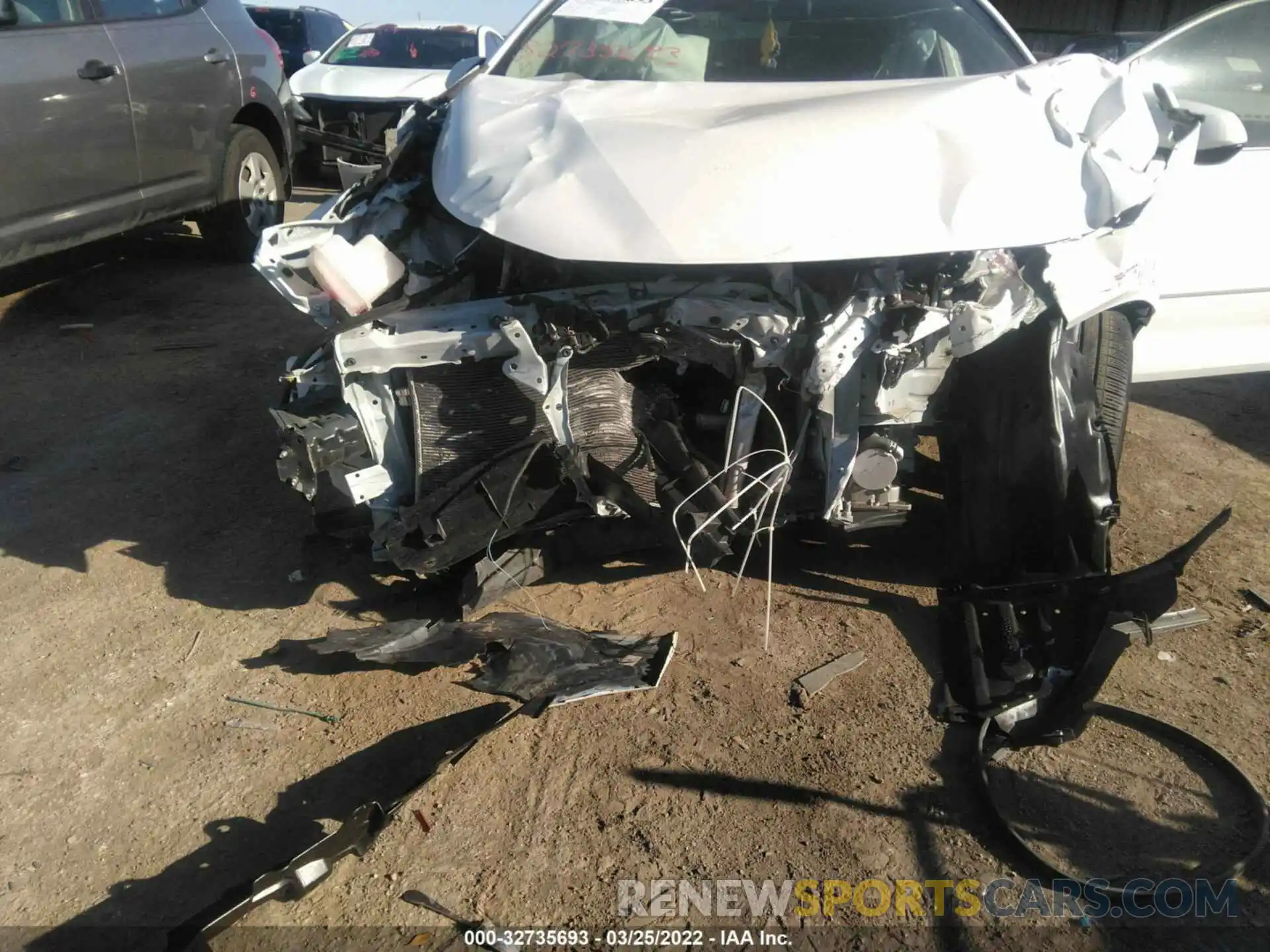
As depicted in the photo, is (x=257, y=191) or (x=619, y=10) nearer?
(x=619, y=10)

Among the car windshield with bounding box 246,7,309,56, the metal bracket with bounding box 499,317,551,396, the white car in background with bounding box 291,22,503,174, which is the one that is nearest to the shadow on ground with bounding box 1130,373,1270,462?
the metal bracket with bounding box 499,317,551,396

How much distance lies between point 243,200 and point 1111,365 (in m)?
5.33

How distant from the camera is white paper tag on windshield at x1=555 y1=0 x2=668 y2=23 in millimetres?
3527

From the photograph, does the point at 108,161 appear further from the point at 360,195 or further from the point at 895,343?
the point at 895,343

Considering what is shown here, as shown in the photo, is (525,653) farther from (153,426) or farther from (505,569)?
(153,426)

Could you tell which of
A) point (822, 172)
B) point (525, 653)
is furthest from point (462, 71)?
point (525, 653)

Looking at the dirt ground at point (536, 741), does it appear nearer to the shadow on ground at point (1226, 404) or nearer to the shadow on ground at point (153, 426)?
the shadow on ground at point (153, 426)

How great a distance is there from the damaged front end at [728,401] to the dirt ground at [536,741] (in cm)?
29

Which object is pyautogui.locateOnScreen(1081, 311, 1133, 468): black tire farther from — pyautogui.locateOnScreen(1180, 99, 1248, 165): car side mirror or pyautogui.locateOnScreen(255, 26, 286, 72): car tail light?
pyautogui.locateOnScreen(255, 26, 286, 72): car tail light

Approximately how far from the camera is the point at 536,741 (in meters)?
2.45

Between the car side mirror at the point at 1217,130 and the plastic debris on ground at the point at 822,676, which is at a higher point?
the car side mirror at the point at 1217,130

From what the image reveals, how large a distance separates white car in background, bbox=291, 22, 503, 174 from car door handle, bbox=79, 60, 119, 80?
8.83ft

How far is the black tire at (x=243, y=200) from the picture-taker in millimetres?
5859

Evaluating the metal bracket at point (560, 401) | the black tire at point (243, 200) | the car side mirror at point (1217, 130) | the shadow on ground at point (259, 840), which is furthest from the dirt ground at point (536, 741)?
the black tire at point (243, 200)
